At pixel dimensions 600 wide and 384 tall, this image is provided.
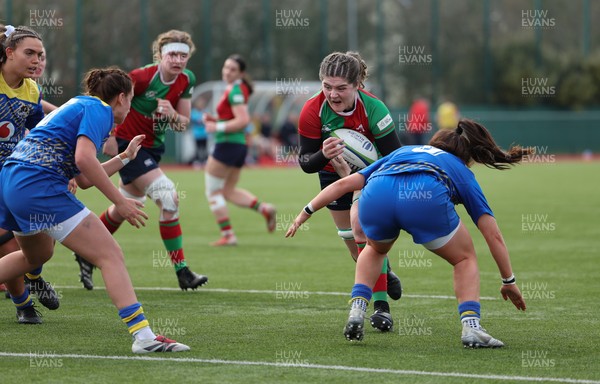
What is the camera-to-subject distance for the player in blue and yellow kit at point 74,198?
20.1ft

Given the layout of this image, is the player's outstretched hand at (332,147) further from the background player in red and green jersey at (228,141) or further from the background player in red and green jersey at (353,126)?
the background player in red and green jersey at (228,141)

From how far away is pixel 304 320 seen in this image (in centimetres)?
764

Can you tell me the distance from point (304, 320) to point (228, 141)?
6436mm

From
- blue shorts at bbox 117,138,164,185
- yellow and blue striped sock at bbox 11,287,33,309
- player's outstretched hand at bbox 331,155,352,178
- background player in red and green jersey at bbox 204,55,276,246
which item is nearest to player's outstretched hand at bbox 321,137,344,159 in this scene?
player's outstretched hand at bbox 331,155,352,178

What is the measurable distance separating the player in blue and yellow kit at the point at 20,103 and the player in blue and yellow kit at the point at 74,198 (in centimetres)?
102

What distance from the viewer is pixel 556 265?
436 inches

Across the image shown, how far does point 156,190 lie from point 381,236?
11.6 feet

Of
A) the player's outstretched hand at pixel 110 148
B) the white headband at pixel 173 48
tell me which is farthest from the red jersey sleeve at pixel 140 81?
the player's outstretched hand at pixel 110 148

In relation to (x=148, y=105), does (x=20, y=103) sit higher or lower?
higher

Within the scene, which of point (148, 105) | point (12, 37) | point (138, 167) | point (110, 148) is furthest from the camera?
point (148, 105)

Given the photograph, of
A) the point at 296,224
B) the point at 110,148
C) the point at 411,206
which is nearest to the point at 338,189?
the point at 296,224

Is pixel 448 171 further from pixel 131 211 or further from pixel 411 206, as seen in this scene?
pixel 131 211

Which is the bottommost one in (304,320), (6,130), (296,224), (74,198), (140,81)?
(304,320)

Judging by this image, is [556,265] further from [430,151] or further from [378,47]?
[378,47]
